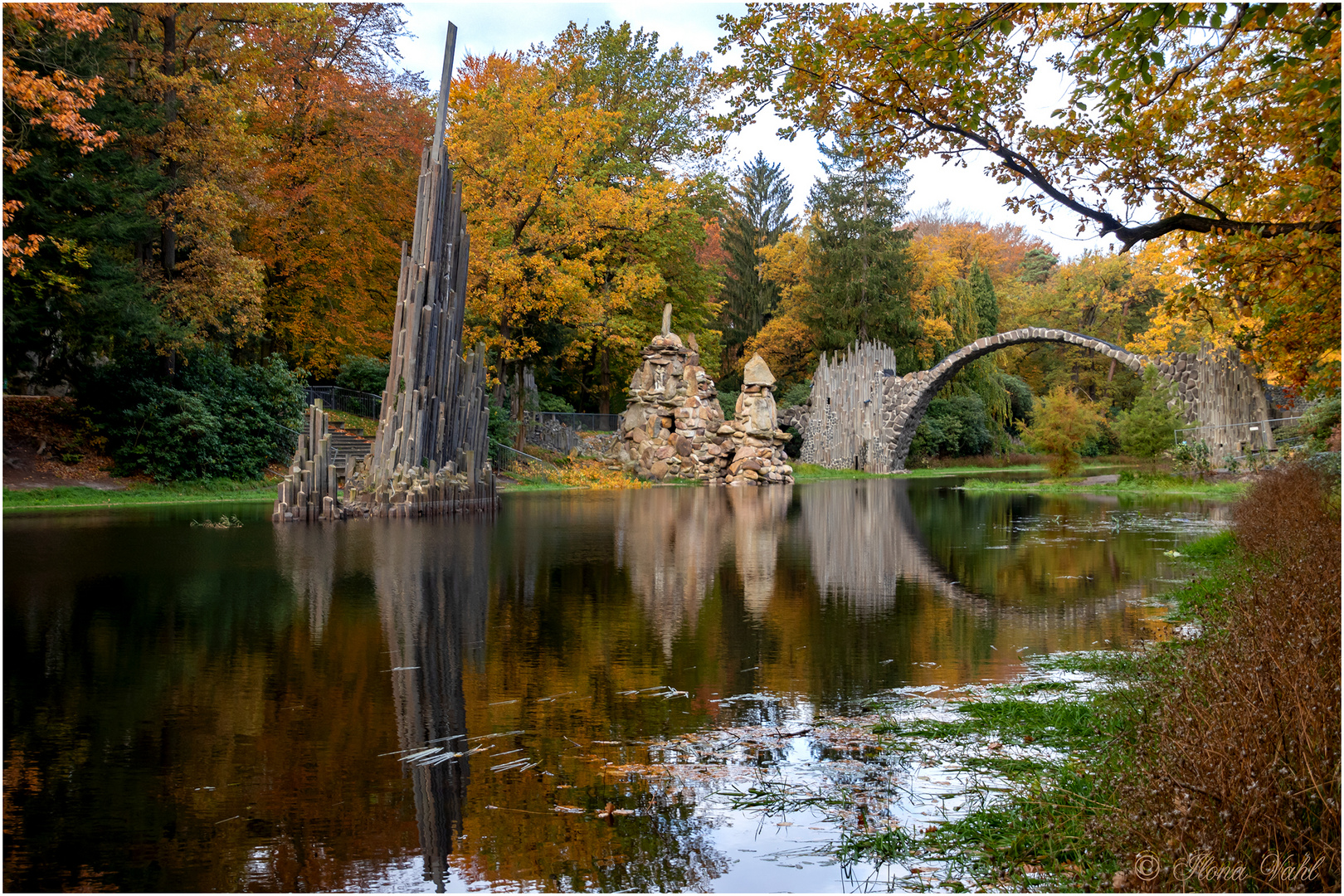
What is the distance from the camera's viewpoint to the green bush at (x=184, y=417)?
872 inches

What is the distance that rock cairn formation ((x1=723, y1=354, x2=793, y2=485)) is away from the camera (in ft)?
114

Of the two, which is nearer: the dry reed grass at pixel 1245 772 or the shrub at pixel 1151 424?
the dry reed grass at pixel 1245 772

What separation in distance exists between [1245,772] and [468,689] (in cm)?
428

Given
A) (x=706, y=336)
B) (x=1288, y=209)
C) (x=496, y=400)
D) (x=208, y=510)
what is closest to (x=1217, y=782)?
(x=1288, y=209)

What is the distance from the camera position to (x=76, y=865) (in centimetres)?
344

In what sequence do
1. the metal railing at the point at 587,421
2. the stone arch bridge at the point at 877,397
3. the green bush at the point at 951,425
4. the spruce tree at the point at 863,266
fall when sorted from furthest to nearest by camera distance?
the green bush at the point at 951,425 → the spruce tree at the point at 863,266 → the stone arch bridge at the point at 877,397 → the metal railing at the point at 587,421

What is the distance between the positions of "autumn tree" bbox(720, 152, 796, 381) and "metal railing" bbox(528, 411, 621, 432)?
12524 millimetres

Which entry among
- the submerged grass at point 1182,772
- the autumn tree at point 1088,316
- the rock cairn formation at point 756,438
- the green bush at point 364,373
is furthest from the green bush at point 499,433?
the autumn tree at point 1088,316

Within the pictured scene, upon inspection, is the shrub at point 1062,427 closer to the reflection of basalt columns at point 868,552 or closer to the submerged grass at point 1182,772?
the reflection of basalt columns at point 868,552

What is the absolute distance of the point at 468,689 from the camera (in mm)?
5945

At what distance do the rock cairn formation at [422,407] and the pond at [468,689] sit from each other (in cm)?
329

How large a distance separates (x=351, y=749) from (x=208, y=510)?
51.5 ft

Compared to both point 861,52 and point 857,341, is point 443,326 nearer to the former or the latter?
point 861,52

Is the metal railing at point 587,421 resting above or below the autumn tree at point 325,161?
below
